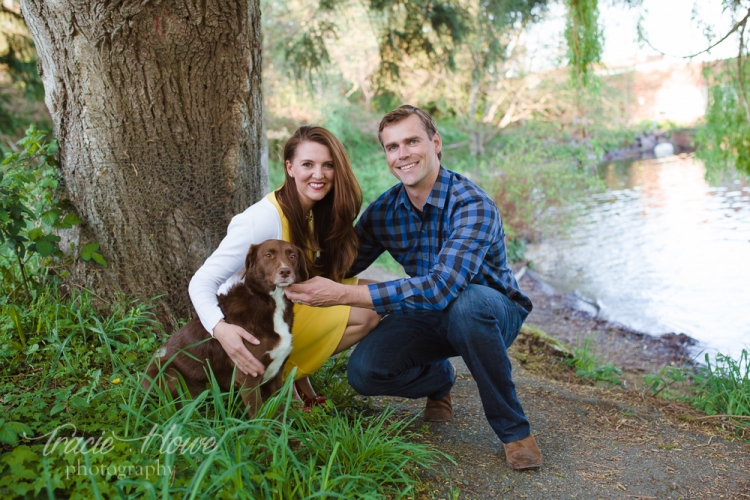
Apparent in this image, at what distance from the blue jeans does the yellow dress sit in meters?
0.16

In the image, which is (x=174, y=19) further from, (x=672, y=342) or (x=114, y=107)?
(x=672, y=342)

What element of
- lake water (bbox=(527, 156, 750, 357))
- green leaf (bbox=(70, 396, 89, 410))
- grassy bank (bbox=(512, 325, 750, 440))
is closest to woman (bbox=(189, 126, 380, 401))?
green leaf (bbox=(70, 396, 89, 410))

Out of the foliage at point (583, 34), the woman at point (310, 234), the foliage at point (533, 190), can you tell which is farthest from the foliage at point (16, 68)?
the foliage at point (533, 190)

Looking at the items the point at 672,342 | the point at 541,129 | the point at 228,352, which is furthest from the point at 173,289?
the point at 541,129

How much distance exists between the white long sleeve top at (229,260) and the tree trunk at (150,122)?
2.38 ft

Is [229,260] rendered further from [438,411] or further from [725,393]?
[725,393]

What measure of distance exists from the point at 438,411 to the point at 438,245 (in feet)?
3.18

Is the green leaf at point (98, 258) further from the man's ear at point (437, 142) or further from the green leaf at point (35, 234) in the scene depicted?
the man's ear at point (437, 142)

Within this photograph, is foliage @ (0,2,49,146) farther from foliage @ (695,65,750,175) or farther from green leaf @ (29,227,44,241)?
foliage @ (695,65,750,175)

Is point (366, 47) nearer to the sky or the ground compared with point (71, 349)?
nearer to the sky

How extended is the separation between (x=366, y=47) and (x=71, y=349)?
20386 millimetres

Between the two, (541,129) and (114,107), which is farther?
(541,129)

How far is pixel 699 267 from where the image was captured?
29.0ft

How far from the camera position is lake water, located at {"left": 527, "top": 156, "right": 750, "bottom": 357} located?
7.18 meters
